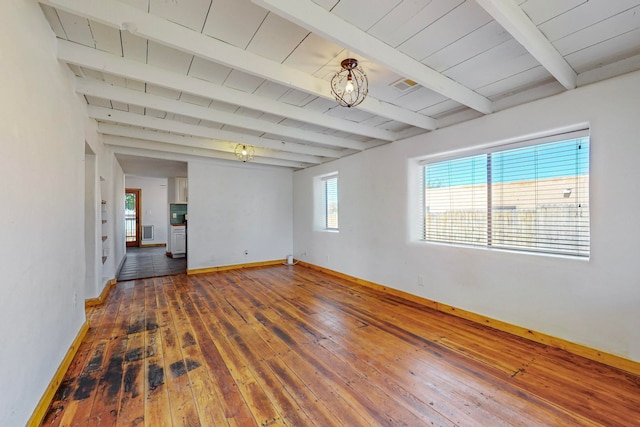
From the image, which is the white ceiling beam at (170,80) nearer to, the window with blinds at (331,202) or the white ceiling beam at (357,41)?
the white ceiling beam at (357,41)

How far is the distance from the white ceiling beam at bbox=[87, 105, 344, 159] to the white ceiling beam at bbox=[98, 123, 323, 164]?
55 millimetres

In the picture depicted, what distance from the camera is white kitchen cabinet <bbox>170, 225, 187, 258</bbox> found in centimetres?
750

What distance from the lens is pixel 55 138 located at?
1.93 meters

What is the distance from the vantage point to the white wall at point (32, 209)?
1.27 meters

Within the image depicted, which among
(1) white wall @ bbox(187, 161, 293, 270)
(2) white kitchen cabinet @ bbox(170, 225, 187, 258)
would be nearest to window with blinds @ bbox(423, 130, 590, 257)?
(1) white wall @ bbox(187, 161, 293, 270)

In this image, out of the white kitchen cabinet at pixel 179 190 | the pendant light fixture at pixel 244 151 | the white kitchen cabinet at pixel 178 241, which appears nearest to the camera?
the pendant light fixture at pixel 244 151

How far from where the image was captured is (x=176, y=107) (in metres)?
2.77

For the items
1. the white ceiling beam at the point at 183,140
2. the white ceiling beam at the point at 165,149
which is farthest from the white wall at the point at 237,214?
the white ceiling beam at the point at 183,140

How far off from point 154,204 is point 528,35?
11.1 meters

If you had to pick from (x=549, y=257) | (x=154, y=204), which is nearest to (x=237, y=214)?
(x=549, y=257)

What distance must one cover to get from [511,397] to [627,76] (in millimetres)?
2541

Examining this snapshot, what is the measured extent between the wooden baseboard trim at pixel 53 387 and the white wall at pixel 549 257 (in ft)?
11.9

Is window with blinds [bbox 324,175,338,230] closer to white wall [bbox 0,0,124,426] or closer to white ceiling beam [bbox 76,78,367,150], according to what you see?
white ceiling beam [bbox 76,78,367,150]

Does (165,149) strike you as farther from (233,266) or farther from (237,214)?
(233,266)
